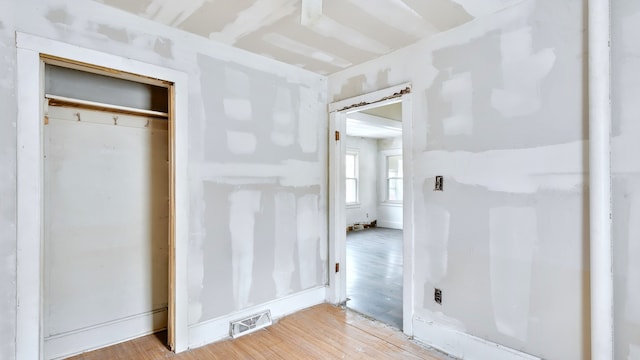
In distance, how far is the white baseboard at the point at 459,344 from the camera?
2.07 m

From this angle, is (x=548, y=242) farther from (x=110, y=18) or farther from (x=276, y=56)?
(x=110, y=18)

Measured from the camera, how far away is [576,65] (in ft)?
5.92

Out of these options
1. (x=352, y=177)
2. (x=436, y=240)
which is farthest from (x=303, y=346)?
(x=352, y=177)

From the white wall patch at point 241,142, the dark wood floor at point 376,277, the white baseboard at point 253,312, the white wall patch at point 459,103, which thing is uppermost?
the white wall patch at point 459,103

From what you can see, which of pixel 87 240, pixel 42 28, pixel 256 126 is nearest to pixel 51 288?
pixel 87 240

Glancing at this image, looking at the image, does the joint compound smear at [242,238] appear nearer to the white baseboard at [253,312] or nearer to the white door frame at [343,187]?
the white baseboard at [253,312]

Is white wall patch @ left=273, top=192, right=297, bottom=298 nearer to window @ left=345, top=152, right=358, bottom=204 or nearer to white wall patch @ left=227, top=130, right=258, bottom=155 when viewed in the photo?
white wall patch @ left=227, top=130, right=258, bottom=155

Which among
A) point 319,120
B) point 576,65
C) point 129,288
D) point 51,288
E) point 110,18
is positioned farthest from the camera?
point 319,120

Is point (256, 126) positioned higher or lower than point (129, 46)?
lower

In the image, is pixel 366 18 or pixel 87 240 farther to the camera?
pixel 87 240

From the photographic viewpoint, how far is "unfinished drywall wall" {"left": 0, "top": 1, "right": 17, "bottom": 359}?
1.74 metres

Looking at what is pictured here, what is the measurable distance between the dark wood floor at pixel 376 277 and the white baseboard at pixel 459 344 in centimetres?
30

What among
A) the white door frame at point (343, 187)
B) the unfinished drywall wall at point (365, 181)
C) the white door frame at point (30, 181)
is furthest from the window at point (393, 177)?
the white door frame at point (30, 181)

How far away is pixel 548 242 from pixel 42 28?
10.8 feet
